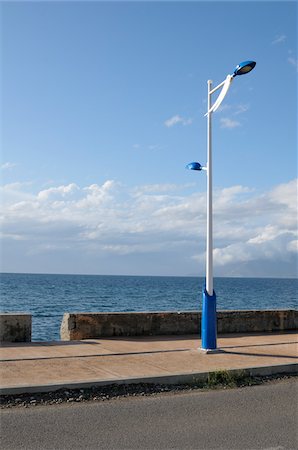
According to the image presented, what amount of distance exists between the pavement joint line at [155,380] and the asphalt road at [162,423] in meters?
0.48

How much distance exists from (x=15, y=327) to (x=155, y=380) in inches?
178

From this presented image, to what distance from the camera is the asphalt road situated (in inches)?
218

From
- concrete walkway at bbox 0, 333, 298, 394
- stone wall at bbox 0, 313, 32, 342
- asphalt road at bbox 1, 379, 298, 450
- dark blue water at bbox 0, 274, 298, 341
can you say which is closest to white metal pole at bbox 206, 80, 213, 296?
concrete walkway at bbox 0, 333, 298, 394

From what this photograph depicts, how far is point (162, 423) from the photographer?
245 inches

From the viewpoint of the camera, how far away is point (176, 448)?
5.39 metres

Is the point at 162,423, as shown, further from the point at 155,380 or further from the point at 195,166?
the point at 195,166

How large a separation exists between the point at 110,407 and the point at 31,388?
1.17 meters

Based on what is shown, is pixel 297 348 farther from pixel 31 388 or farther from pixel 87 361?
pixel 31 388

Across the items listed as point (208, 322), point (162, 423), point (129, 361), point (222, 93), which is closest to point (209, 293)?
point (208, 322)

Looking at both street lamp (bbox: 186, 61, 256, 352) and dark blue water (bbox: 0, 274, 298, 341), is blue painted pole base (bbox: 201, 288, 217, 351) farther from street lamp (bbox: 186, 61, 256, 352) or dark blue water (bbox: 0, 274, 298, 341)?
dark blue water (bbox: 0, 274, 298, 341)

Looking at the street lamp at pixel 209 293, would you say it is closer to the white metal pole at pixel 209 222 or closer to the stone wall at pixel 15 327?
the white metal pole at pixel 209 222

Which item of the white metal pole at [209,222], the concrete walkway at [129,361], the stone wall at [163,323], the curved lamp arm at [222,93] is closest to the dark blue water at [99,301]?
the stone wall at [163,323]

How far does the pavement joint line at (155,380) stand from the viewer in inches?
286

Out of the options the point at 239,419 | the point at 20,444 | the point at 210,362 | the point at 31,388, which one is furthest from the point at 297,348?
the point at 20,444
